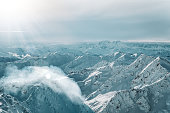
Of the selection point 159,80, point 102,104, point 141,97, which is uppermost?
point 159,80

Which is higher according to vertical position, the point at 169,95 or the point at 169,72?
the point at 169,72

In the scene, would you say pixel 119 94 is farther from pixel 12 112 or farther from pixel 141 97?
pixel 12 112

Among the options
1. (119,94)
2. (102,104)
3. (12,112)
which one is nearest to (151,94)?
(119,94)

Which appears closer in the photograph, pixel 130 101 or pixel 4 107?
pixel 4 107

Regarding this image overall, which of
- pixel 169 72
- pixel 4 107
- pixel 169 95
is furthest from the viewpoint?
pixel 169 72

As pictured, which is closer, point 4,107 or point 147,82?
point 4,107

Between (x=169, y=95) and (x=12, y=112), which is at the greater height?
(x=169, y=95)

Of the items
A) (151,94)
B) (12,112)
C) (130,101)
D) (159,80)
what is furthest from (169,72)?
(12,112)

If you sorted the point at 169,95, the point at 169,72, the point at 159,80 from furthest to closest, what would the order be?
1. the point at 169,72
2. the point at 159,80
3. the point at 169,95

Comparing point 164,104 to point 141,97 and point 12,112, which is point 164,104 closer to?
point 141,97
